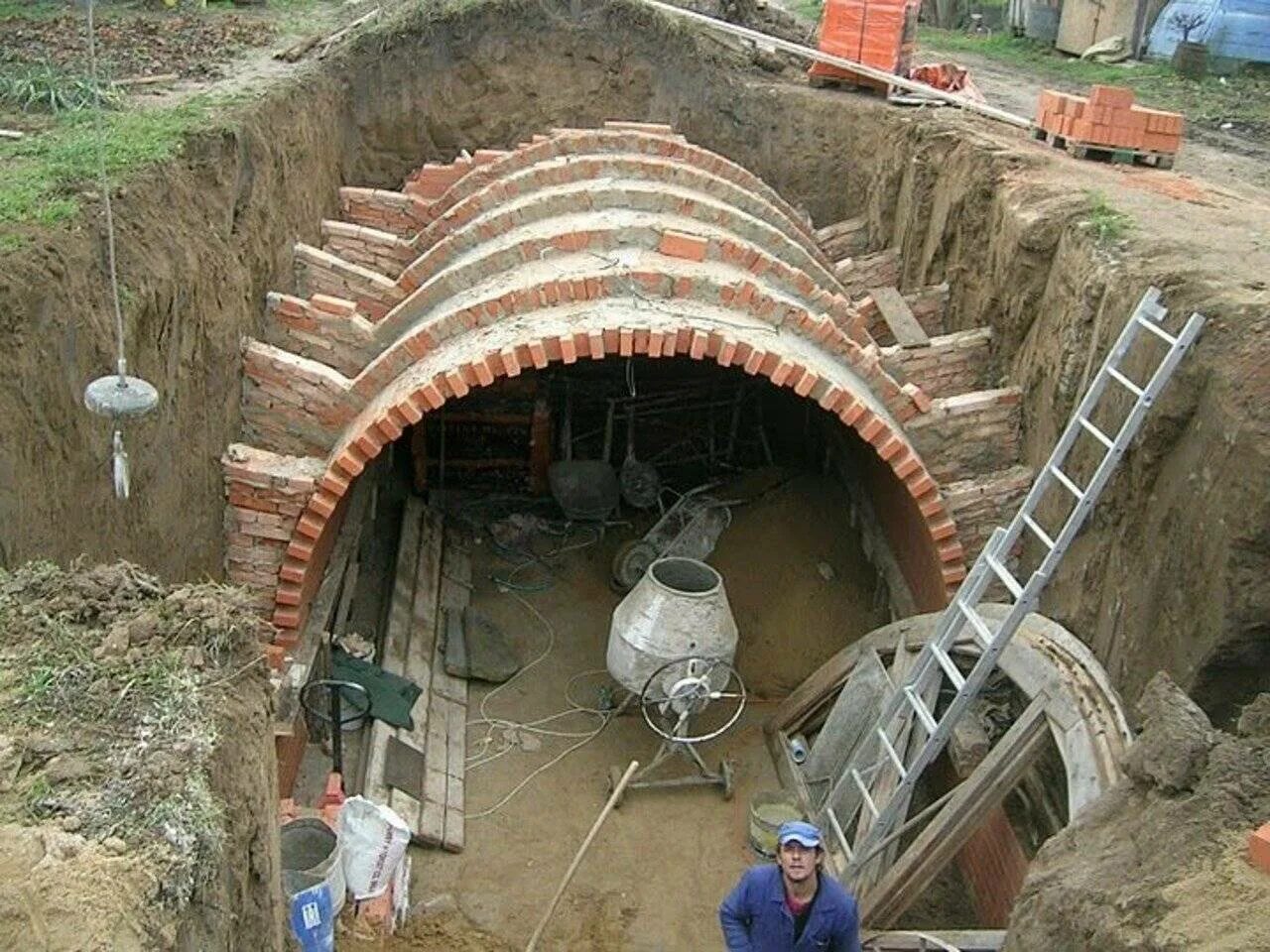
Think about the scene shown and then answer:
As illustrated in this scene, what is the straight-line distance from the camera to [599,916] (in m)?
6.18

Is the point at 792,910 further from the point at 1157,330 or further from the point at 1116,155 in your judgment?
the point at 1116,155

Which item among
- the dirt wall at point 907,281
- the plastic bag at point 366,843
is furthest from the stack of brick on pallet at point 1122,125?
the plastic bag at point 366,843

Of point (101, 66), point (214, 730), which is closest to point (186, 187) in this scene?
point (101, 66)

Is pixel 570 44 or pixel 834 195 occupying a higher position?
pixel 570 44

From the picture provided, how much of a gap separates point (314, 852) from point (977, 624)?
10.9 feet

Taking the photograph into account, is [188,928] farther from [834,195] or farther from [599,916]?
[834,195]

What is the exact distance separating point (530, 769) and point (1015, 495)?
11.4ft

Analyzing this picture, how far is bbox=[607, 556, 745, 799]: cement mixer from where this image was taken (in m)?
6.98

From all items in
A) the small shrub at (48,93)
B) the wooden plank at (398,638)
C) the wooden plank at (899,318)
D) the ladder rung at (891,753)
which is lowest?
the wooden plank at (398,638)

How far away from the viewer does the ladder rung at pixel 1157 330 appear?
205 inches

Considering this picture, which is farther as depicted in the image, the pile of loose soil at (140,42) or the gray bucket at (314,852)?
the pile of loose soil at (140,42)

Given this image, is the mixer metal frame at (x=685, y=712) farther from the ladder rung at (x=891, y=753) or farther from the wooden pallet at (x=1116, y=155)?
the wooden pallet at (x=1116, y=155)

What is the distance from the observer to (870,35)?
12.4m

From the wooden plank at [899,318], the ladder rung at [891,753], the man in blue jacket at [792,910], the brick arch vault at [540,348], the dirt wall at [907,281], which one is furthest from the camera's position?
the wooden plank at [899,318]
